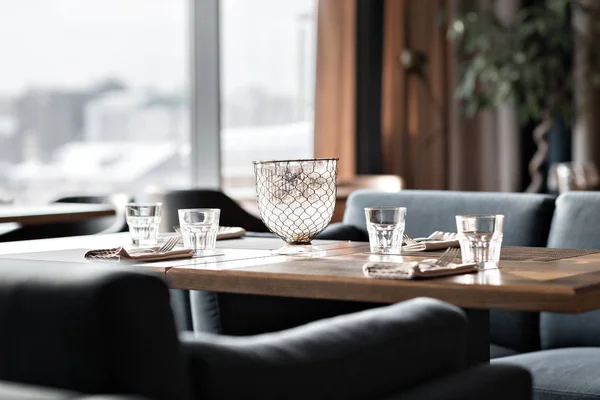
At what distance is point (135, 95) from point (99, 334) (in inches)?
176

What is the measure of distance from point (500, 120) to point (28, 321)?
6.00m

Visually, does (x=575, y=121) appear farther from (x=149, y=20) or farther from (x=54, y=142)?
(x=54, y=142)

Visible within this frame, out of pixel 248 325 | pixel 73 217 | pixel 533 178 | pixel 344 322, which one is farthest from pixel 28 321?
pixel 533 178

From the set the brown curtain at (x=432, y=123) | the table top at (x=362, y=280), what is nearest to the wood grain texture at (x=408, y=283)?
the table top at (x=362, y=280)

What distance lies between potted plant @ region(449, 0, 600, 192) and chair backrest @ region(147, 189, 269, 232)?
109 inches

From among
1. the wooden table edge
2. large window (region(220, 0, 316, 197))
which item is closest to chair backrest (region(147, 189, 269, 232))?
the wooden table edge

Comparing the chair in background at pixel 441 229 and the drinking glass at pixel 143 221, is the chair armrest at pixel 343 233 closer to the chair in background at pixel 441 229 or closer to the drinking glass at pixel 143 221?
the chair in background at pixel 441 229

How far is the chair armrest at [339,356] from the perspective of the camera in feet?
3.44

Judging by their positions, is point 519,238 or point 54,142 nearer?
point 519,238

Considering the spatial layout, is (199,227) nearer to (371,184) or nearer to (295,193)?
(295,193)

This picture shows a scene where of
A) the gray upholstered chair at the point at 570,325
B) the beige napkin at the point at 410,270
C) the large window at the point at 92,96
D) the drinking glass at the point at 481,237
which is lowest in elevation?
the gray upholstered chair at the point at 570,325

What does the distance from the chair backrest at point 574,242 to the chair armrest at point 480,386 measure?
4.19 feet

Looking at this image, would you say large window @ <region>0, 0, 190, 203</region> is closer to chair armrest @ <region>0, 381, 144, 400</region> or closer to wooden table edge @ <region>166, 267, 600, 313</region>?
wooden table edge @ <region>166, 267, 600, 313</region>

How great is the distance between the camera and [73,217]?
3.36 m
